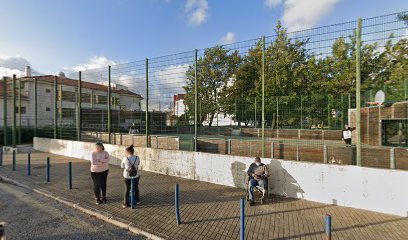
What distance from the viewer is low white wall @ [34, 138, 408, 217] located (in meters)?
4.73

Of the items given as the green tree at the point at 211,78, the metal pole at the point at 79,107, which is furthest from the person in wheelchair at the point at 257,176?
the metal pole at the point at 79,107

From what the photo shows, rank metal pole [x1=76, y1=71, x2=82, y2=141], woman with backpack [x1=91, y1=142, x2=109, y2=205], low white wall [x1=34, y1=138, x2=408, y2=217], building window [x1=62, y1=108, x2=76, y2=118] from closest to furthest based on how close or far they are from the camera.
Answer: low white wall [x1=34, y1=138, x2=408, y2=217] < woman with backpack [x1=91, y1=142, x2=109, y2=205] < metal pole [x1=76, y1=71, x2=82, y2=141] < building window [x1=62, y1=108, x2=76, y2=118]

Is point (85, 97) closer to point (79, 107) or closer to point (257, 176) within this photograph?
point (79, 107)

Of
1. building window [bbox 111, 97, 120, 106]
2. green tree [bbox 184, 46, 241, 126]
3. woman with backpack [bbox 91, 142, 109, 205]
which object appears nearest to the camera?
woman with backpack [bbox 91, 142, 109, 205]

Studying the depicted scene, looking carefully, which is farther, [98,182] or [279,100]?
[279,100]

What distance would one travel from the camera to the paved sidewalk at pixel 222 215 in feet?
13.1

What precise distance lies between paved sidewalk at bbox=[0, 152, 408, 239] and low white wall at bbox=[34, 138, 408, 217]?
24cm

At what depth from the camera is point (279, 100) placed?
25.2 feet

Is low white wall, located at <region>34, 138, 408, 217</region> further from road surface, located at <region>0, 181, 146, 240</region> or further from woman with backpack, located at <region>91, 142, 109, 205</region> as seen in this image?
road surface, located at <region>0, 181, 146, 240</region>

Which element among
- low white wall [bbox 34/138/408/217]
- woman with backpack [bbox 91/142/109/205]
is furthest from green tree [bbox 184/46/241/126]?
woman with backpack [bbox 91/142/109/205]

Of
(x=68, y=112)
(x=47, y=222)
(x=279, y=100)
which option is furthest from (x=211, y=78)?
(x=68, y=112)

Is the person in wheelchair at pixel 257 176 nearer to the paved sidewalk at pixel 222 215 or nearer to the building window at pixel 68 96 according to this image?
the paved sidewalk at pixel 222 215

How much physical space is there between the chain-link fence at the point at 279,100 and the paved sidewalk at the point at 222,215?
4.92ft

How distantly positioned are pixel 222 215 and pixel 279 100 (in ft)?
15.7
